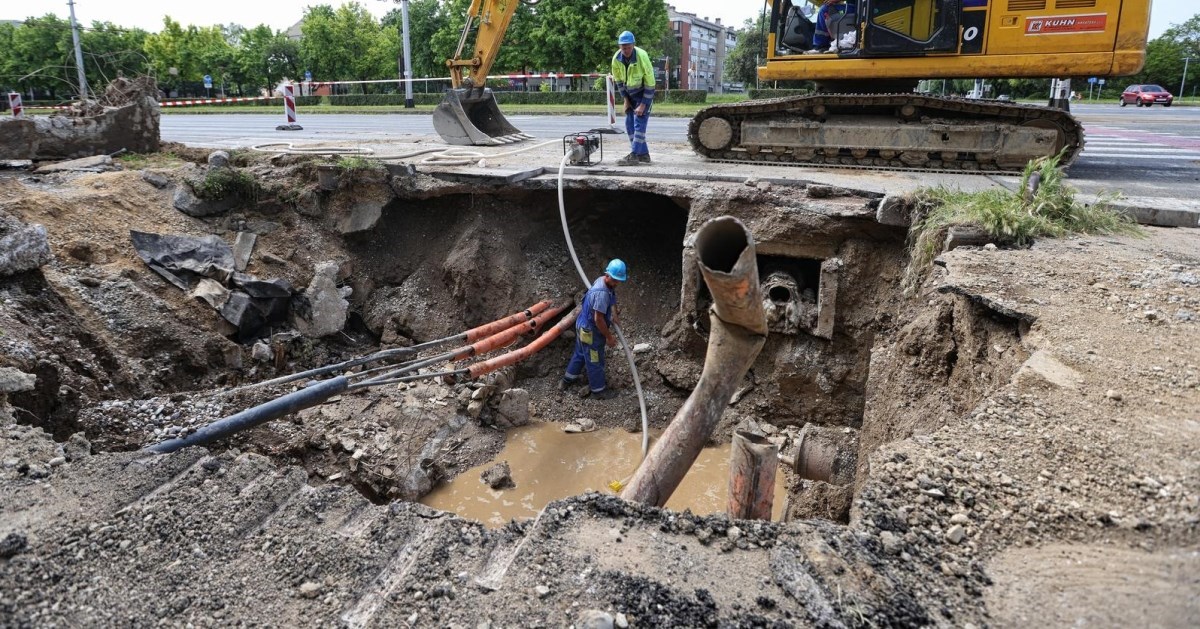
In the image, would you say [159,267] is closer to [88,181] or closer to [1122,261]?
[88,181]

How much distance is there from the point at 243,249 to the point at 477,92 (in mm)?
4567

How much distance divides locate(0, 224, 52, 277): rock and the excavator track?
6.90 meters

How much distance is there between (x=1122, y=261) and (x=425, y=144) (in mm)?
9272

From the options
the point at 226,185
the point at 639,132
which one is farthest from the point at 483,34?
the point at 226,185

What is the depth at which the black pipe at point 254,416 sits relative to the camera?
4.50m

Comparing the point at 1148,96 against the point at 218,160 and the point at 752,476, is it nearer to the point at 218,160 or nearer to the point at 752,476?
the point at 218,160

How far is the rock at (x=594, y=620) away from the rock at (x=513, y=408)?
4975 mm

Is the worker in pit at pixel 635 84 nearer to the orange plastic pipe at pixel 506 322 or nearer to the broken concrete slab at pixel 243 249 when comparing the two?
the orange plastic pipe at pixel 506 322

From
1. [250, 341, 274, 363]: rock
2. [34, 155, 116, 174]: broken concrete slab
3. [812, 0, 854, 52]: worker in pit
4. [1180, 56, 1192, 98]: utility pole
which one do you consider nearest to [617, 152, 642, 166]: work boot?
[812, 0, 854, 52]: worker in pit

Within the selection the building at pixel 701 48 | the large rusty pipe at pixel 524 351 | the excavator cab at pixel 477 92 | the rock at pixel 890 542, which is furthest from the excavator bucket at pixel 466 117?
the building at pixel 701 48

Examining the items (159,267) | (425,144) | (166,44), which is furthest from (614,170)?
(166,44)

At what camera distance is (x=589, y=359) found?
25.4 feet

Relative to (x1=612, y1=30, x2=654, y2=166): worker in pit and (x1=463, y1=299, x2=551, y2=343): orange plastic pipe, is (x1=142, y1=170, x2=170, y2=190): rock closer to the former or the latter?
(x1=463, y1=299, x2=551, y2=343): orange plastic pipe

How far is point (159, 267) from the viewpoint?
24.0 ft
